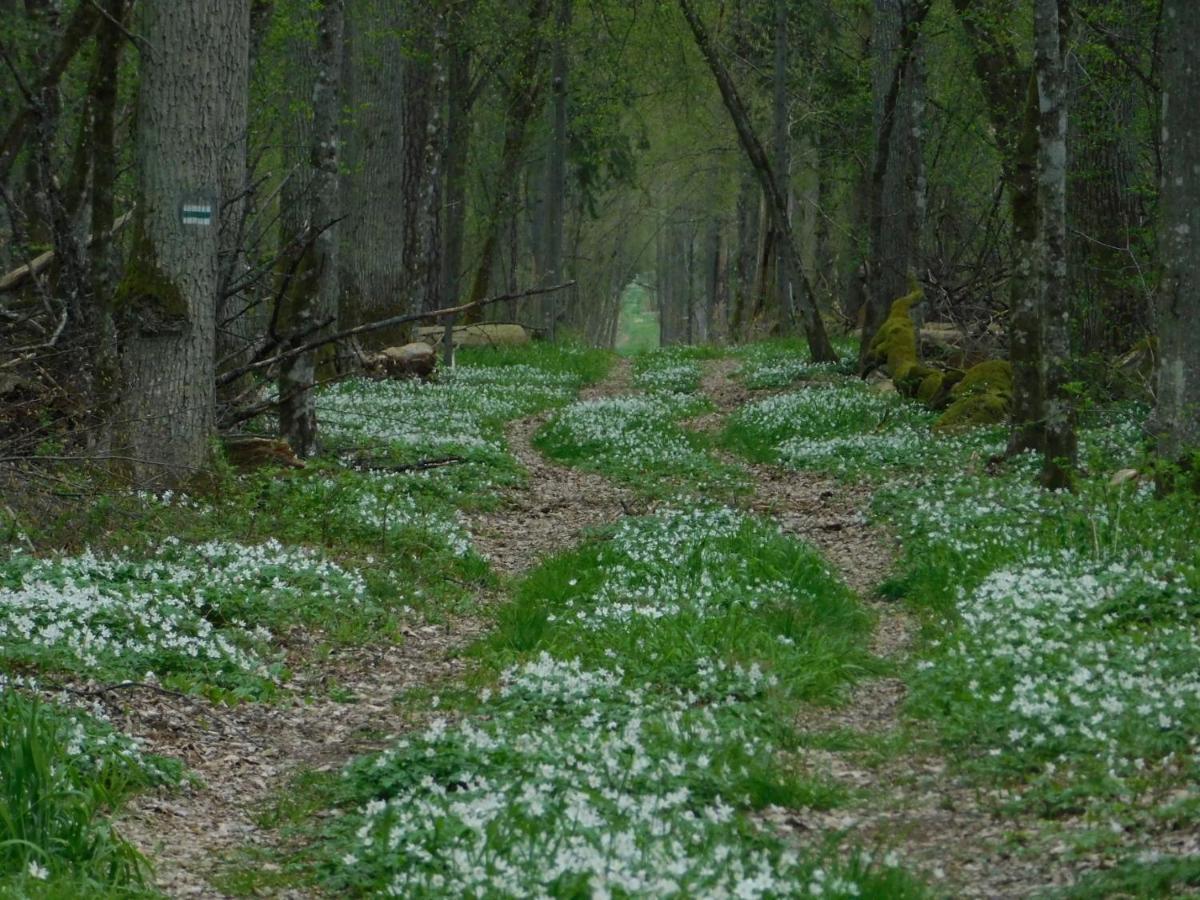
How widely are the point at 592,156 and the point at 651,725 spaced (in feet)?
133

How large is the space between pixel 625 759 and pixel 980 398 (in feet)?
43.3

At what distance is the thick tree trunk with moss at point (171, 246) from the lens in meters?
12.4

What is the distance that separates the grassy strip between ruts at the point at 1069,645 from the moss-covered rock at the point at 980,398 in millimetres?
4010

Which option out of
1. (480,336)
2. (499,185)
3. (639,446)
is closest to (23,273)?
(639,446)

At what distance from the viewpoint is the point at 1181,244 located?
452 inches

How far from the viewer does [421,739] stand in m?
6.88

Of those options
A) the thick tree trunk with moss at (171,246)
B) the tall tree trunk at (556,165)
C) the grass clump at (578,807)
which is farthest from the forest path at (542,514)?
the tall tree trunk at (556,165)

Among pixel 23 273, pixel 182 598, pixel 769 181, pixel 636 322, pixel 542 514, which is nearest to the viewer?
pixel 182 598

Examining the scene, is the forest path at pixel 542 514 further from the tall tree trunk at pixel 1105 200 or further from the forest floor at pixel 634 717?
the tall tree trunk at pixel 1105 200

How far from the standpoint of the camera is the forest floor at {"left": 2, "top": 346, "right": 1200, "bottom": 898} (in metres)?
5.41

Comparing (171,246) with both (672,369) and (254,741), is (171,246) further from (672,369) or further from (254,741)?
(672,369)

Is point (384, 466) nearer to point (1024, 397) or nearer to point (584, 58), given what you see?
point (1024, 397)

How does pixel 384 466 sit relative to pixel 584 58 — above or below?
below

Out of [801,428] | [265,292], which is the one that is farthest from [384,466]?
[801,428]
